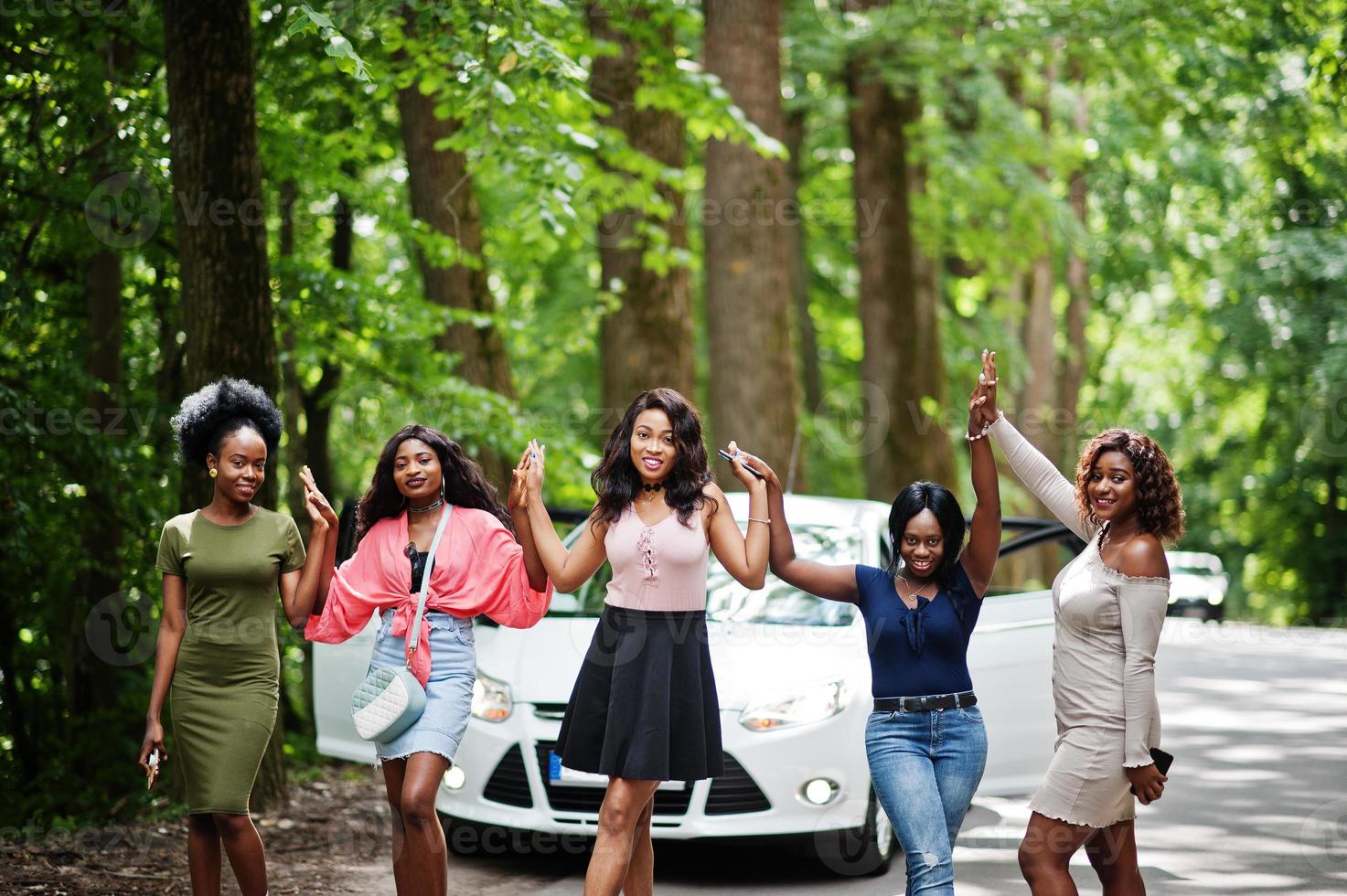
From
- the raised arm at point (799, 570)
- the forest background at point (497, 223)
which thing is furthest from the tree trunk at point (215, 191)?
the raised arm at point (799, 570)

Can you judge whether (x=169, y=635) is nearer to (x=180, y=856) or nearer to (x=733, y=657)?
(x=180, y=856)

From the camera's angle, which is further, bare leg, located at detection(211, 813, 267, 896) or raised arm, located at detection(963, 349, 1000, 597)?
bare leg, located at detection(211, 813, 267, 896)

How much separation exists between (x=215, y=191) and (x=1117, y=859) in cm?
567

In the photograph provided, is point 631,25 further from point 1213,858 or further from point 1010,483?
point 1010,483

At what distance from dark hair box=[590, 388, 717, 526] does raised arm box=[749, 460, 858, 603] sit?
0.21m

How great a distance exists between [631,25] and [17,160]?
429 centimetres

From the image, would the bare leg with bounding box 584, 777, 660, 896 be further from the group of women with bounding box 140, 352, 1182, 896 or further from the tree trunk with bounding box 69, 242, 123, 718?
the tree trunk with bounding box 69, 242, 123, 718

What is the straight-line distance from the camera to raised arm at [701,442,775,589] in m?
5.16

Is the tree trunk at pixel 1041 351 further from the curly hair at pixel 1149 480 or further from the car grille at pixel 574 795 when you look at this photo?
the curly hair at pixel 1149 480

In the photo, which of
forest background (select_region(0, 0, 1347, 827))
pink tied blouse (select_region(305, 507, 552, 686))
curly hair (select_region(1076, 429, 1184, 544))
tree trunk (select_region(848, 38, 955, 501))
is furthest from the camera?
tree trunk (select_region(848, 38, 955, 501))

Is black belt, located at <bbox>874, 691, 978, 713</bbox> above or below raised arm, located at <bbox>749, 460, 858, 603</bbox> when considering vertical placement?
below

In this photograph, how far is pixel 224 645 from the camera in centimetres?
537
